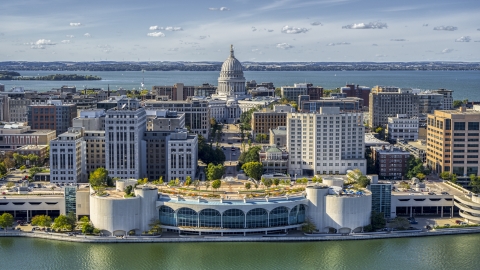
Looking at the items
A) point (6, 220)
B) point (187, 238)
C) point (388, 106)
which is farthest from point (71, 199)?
point (388, 106)

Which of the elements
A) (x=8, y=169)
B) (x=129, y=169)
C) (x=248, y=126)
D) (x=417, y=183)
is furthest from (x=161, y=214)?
(x=248, y=126)

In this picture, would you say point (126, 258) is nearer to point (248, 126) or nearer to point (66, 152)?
point (66, 152)

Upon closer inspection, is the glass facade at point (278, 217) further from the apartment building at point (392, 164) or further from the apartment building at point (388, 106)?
the apartment building at point (388, 106)

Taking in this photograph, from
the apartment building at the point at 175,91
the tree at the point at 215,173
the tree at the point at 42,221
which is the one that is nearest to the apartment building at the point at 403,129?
the tree at the point at 215,173

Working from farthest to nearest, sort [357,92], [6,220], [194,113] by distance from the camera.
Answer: [357,92]
[194,113]
[6,220]

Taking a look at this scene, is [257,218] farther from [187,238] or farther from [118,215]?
[118,215]

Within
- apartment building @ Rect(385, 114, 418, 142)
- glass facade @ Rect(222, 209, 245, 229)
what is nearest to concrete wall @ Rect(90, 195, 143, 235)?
glass facade @ Rect(222, 209, 245, 229)

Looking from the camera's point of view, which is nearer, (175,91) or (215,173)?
(215,173)
